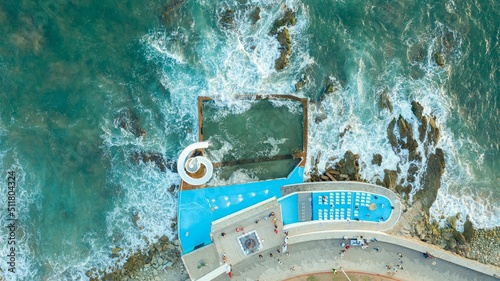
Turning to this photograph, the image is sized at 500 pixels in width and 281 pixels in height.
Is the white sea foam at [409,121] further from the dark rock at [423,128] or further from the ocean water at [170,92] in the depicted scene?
the dark rock at [423,128]

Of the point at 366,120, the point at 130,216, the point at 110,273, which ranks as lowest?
the point at 110,273

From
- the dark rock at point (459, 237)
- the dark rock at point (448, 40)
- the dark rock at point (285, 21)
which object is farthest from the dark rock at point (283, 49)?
the dark rock at point (459, 237)

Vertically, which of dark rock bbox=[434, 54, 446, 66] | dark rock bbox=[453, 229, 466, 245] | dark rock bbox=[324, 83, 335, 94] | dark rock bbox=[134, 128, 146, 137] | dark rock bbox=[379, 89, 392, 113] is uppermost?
dark rock bbox=[434, 54, 446, 66]

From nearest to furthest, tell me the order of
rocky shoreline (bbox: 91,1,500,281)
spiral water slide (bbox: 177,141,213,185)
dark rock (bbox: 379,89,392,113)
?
spiral water slide (bbox: 177,141,213,185) → rocky shoreline (bbox: 91,1,500,281) → dark rock (bbox: 379,89,392,113)

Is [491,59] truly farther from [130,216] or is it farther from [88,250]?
[88,250]

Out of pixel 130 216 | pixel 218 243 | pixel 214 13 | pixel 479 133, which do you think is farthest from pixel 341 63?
pixel 130 216

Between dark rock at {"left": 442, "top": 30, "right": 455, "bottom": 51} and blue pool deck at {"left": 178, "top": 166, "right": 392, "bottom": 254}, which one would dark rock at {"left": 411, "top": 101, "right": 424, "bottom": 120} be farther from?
blue pool deck at {"left": 178, "top": 166, "right": 392, "bottom": 254}

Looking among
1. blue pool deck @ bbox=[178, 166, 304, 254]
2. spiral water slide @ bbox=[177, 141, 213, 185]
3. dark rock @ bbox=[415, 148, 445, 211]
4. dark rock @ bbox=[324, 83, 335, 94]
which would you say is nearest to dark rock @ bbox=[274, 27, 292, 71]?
dark rock @ bbox=[324, 83, 335, 94]
